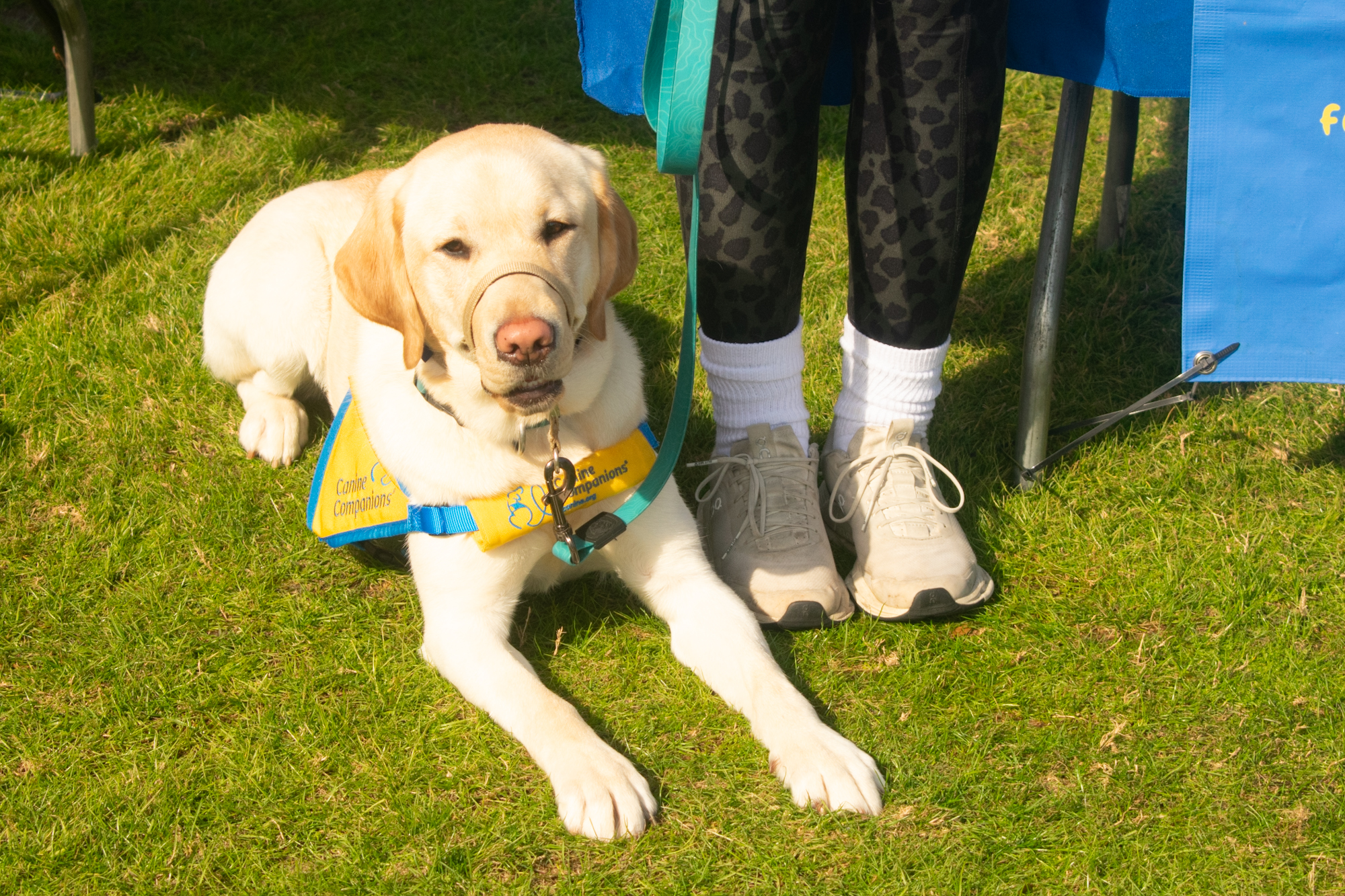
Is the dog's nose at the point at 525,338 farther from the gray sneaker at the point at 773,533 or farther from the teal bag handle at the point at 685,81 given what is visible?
the gray sneaker at the point at 773,533

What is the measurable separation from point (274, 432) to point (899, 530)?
70.3 inches

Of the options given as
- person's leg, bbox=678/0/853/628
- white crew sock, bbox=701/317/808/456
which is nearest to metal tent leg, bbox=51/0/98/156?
person's leg, bbox=678/0/853/628

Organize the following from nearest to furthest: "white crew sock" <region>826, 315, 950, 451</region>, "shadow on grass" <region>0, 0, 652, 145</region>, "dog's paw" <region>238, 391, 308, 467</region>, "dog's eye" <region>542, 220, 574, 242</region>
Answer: "dog's eye" <region>542, 220, 574, 242</region> → "white crew sock" <region>826, 315, 950, 451</region> → "dog's paw" <region>238, 391, 308, 467</region> → "shadow on grass" <region>0, 0, 652, 145</region>

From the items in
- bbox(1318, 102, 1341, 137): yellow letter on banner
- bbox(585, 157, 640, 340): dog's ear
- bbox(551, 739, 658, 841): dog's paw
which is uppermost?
→ bbox(1318, 102, 1341, 137): yellow letter on banner

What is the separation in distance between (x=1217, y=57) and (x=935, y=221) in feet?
2.08

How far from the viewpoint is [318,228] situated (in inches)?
123

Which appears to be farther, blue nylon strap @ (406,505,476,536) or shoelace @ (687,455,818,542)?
shoelace @ (687,455,818,542)

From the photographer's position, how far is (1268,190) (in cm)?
221

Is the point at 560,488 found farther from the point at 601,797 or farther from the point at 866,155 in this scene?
the point at 866,155

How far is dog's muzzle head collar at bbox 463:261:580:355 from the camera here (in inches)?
77.0

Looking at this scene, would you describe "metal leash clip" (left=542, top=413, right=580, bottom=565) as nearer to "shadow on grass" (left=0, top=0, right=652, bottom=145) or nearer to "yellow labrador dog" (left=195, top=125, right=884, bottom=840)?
"yellow labrador dog" (left=195, top=125, right=884, bottom=840)

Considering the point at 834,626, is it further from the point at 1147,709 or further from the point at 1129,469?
the point at 1129,469

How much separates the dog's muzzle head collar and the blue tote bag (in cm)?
134

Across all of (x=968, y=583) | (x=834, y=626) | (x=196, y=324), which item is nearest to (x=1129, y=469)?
(x=968, y=583)
